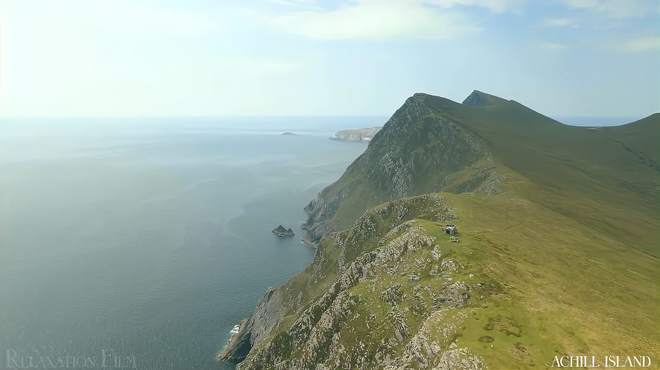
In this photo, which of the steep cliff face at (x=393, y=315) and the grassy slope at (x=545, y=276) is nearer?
the grassy slope at (x=545, y=276)

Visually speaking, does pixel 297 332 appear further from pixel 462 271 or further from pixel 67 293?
pixel 67 293

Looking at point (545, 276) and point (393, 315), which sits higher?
point (545, 276)

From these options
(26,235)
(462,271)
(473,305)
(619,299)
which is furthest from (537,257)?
(26,235)

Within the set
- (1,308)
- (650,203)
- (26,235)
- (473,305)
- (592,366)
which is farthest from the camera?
(26,235)

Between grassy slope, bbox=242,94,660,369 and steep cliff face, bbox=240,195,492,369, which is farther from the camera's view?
steep cliff face, bbox=240,195,492,369

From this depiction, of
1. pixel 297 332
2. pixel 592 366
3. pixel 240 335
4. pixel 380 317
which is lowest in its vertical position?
pixel 240 335

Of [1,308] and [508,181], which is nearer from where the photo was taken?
[1,308]

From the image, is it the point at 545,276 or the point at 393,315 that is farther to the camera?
the point at 393,315

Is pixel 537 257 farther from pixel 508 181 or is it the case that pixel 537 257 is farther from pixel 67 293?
pixel 67 293

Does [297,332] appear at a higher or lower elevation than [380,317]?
lower

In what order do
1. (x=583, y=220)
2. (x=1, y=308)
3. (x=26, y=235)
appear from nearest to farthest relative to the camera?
1. (x=583, y=220)
2. (x=1, y=308)
3. (x=26, y=235)
